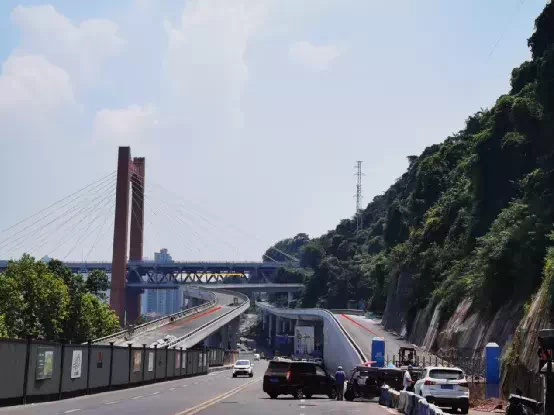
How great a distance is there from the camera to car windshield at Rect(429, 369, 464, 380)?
28670mm

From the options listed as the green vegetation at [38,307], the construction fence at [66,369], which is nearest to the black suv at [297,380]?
the construction fence at [66,369]

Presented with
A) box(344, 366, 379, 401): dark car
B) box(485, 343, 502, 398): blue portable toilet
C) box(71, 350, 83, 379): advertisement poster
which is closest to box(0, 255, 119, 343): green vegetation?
box(71, 350, 83, 379): advertisement poster

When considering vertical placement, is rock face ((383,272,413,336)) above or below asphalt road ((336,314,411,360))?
above

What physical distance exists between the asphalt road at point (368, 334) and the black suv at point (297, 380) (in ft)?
101

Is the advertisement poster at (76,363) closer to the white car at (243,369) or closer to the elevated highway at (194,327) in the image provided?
the white car at (243,369)

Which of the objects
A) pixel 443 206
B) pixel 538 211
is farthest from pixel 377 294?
pixel 538 211

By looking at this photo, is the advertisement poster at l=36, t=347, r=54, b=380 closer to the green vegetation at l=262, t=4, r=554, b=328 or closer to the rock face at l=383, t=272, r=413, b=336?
the green vegetation at l=262, t=4, r=554, b=328

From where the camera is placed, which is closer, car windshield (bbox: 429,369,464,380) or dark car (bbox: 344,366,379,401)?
car windshield (bbox: 429,369,464,380)

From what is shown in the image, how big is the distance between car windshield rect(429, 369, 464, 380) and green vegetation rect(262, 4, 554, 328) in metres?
20.7

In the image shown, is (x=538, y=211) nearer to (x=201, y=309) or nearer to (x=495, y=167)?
(x=495, y=167)

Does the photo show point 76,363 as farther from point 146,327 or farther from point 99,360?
point 146,327

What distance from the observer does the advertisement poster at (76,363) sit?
33.6 metres

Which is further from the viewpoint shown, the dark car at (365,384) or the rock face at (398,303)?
the rock face at (398,303)

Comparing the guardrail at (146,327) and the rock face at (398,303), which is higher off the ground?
the rock face at (398,303)
